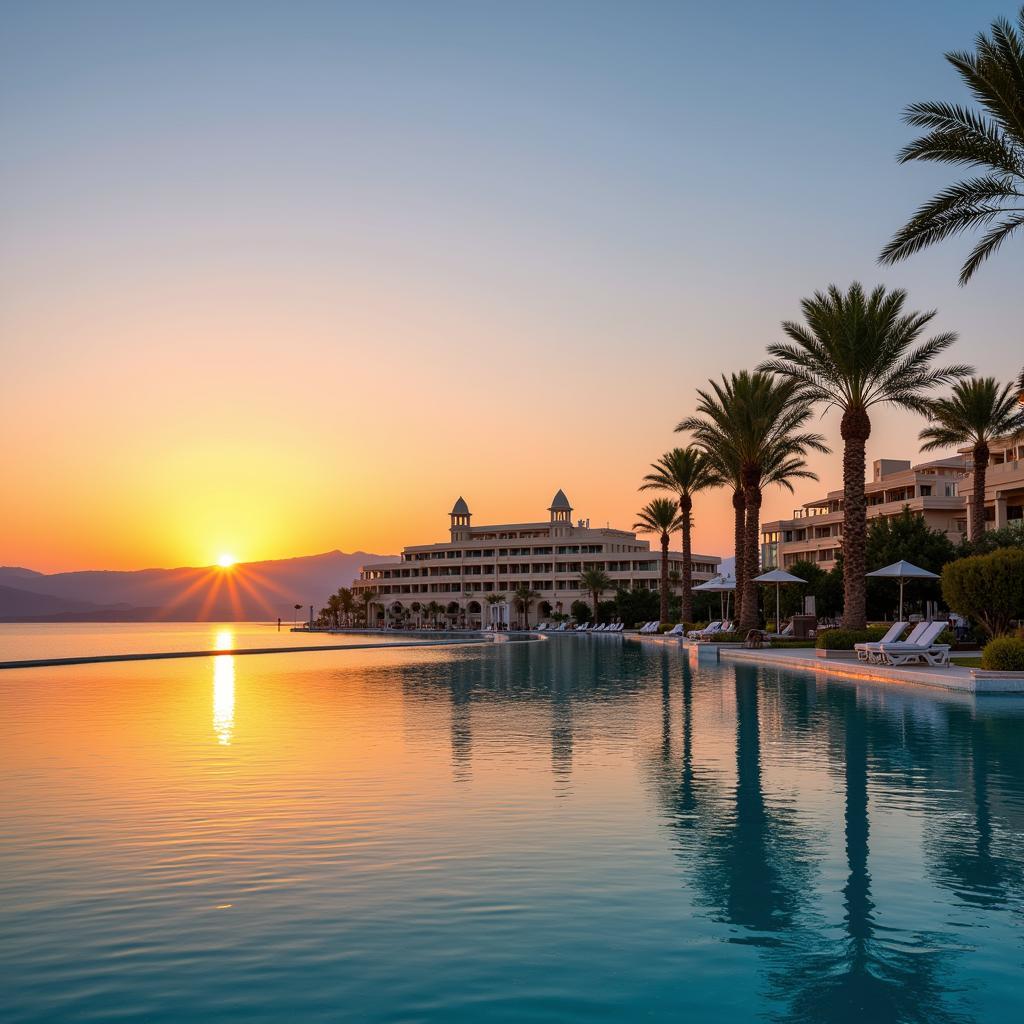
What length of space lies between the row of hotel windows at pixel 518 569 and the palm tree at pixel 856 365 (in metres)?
87.4

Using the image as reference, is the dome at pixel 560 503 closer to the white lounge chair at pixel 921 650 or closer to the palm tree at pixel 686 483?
the palm tree at pixel 686 483

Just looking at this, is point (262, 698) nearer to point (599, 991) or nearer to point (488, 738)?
point (488, 738)

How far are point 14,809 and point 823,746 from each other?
8857 millimetres

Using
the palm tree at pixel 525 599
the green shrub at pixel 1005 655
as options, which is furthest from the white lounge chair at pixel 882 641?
the palm tree at pixel 525 599

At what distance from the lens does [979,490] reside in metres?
42.5

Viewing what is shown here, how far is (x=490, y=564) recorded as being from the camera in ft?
437

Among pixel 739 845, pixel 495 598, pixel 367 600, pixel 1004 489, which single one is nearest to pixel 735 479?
pixel 1004 489

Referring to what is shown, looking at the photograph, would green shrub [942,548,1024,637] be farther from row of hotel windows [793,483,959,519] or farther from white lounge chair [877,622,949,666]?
row of hotel windows [793,483,959,519]

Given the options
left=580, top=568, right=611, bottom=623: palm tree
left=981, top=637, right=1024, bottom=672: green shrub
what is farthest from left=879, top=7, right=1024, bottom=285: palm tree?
left=580, top=568, right=611, bottom=623: palm tree

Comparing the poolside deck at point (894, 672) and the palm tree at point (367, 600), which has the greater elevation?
the palm tree at point (367, 600)

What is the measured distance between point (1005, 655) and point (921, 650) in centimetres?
470

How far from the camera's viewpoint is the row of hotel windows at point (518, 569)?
121875mm

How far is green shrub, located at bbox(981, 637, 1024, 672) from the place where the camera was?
20.5 m

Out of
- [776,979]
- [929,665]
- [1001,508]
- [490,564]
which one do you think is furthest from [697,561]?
[776,979]
